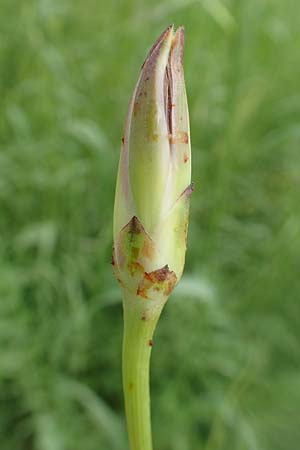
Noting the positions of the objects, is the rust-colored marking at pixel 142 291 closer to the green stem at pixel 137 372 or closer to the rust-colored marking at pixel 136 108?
the green stem at pixel 137 372

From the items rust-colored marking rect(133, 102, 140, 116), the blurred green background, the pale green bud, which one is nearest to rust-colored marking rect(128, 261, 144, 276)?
the pale green bud

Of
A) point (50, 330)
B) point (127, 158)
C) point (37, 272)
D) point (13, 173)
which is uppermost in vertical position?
point (13, 173)

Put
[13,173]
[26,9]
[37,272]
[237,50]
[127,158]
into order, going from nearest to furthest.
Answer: [127,158] → [237,50] → [37,272] → [13,173] → [26,9]

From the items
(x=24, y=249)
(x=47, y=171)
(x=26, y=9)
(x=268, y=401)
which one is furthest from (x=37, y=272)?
(x=26, y=9)

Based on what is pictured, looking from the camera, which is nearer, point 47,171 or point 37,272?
point 37,272

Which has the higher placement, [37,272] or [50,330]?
[37,272]

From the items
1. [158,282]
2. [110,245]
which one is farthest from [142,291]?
[110,245]

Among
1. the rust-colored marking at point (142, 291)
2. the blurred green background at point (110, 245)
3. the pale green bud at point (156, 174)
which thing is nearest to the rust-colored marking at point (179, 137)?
the pale green bud at point (156, 174)

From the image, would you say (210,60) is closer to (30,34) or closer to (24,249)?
(30,34)
